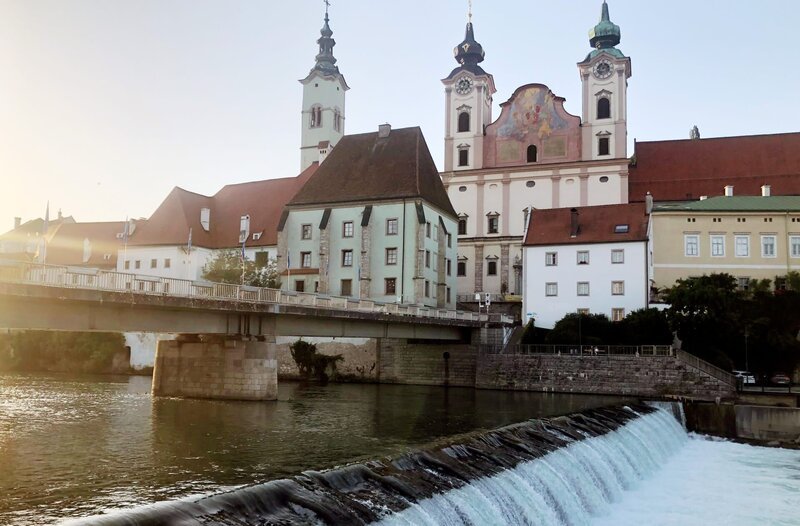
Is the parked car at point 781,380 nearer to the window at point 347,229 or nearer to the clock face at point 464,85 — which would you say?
the window at point 347,229

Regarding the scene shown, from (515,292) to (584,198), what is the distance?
12482 millimetres

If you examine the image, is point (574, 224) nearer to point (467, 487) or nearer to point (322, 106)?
point (467, 487)

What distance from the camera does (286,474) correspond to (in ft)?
59.8


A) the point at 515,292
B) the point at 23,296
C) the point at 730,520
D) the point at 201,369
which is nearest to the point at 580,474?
the point at 730,520

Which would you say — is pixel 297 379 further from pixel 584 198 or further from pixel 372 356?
pixel 584 198

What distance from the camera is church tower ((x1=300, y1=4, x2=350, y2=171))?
347 feet

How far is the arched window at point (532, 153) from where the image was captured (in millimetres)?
83062

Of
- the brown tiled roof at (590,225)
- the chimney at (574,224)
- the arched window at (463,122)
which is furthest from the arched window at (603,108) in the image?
the chimney at (574,224)

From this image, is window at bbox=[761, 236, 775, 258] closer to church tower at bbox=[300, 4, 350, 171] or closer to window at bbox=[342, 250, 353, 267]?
window at bbox=[342, 250, 353, 267]

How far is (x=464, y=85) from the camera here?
88000 mm

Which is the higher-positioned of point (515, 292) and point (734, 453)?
point (515, 292)

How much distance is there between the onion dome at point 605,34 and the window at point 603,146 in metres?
13.1

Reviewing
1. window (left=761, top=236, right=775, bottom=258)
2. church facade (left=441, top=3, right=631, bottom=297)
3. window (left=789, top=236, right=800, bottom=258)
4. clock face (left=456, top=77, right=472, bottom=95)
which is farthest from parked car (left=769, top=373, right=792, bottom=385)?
clock face (left=456, top=77, right=472, bottom=95)

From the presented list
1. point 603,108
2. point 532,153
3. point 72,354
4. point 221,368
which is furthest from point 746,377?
point 72,354
